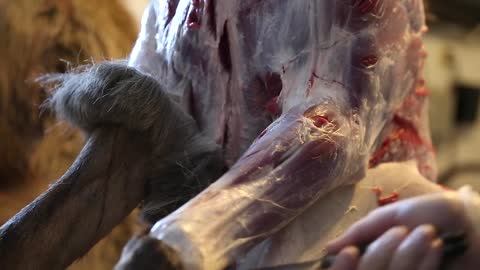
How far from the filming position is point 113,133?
460 mm

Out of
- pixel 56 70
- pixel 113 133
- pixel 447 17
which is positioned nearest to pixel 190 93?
pixel 113 133

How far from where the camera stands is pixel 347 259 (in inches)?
12.8

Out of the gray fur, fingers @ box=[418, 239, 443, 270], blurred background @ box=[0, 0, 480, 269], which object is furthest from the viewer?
blurred background @ box=[0, 0, 480, 269]

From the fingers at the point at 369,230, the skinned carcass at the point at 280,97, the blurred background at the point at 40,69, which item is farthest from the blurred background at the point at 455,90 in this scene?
the fingers at the point at 369,230

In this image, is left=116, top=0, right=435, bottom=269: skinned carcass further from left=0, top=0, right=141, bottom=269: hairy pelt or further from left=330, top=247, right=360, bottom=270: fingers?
left=0, top=0, right=141, bottom=269: hairy pelt

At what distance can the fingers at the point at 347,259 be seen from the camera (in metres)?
0.32

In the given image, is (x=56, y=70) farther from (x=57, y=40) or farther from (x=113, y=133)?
(x=113, y=133)

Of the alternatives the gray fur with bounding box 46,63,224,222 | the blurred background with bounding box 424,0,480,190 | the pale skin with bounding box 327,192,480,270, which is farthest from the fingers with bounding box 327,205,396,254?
the blurred background with bounding box 424,0,480,190

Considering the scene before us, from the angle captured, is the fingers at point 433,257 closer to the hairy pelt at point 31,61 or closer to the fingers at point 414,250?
the fingers at point 414,250

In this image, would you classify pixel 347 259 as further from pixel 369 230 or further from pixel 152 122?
pixel 152 122

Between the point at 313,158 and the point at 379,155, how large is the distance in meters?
0.11

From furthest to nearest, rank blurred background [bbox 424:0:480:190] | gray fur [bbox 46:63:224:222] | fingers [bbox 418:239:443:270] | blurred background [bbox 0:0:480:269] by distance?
1. blurred background [bbox 424:0:480:190]
2. blurred background [bbox 0:0:480:269]
3. gray fur [bbox 46:63:224:222]
4. fingers [bbox 418:239:443:270]

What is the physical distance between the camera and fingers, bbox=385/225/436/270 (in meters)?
0.31

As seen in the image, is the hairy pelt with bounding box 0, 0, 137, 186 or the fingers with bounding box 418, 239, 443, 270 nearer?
the fingers with bounding box 418, 239, 443, 270
